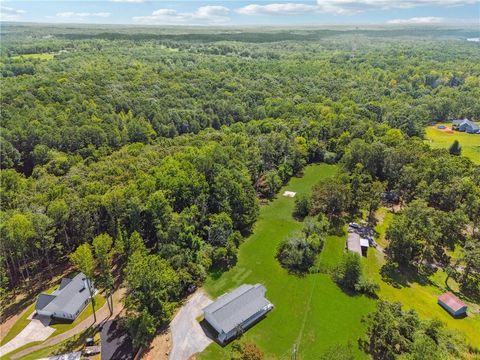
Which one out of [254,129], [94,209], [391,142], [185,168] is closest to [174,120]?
[254,129]

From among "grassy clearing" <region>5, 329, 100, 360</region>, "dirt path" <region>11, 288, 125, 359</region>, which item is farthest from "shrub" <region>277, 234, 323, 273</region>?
"grassy clearing" <region>5, 329, 100, 360</region>

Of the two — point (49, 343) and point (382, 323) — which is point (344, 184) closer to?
point (382, 323)

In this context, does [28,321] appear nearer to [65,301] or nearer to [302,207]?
[65,301]

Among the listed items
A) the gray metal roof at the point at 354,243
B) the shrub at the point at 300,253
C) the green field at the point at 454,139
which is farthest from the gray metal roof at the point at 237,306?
the green field at the point at 454,139

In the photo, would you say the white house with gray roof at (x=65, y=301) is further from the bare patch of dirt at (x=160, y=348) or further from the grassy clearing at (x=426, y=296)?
the grassy clearing at (x=426, y=296)

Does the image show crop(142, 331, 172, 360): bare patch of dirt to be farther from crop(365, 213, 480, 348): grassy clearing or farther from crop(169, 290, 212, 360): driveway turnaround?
crop(365, 213, 480, 348): grassy clearing

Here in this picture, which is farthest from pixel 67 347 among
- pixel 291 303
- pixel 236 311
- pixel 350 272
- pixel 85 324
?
pixel 350 272
